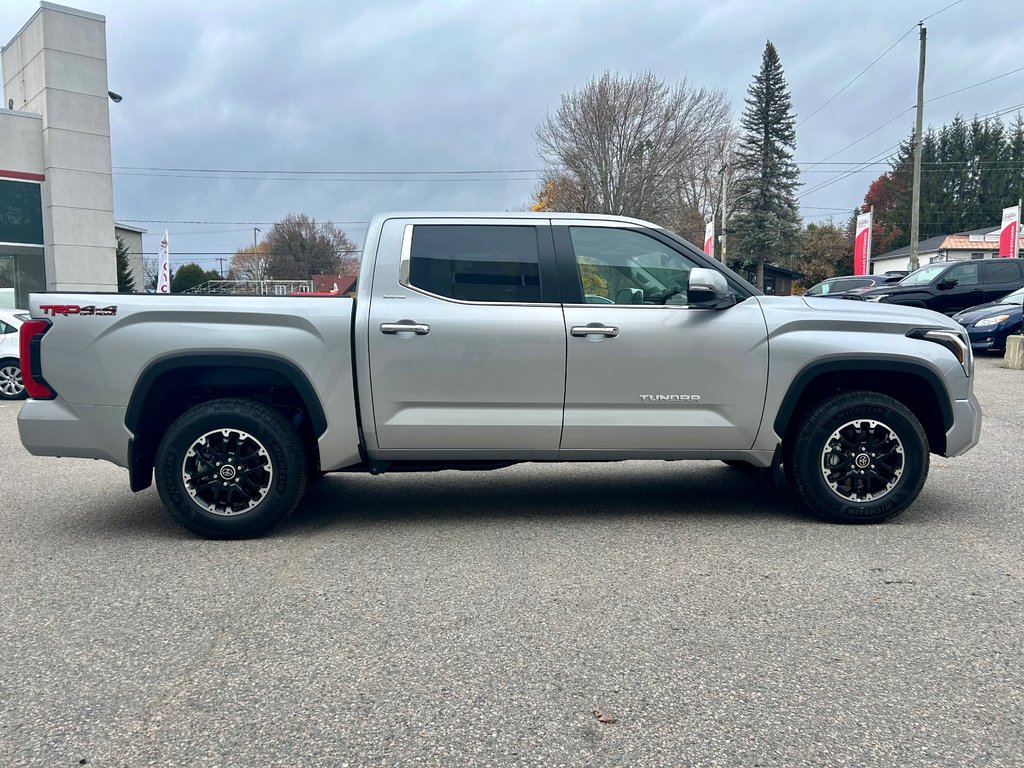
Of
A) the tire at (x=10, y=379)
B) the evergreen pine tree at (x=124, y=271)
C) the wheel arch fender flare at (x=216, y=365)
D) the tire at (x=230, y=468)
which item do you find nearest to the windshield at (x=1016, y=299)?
the wheel arch fender flare at (x=216, y=365)

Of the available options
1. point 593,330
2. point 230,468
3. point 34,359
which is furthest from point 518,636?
point 34,359

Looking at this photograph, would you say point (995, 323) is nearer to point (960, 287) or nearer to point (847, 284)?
point (960, 287)

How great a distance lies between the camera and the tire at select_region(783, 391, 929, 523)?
5.20 m

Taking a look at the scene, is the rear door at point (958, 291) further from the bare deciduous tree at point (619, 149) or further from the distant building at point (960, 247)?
the distant building at point (960, 247)

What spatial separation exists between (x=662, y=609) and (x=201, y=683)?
6.60 feet

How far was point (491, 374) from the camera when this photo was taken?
16.6 ft

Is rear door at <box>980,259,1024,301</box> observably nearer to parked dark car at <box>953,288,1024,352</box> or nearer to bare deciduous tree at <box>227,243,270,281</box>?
parked dark car at <box>953,288,1024,352</box>

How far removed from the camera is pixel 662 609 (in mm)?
3951

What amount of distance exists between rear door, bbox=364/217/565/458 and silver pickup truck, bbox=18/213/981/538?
12 mm

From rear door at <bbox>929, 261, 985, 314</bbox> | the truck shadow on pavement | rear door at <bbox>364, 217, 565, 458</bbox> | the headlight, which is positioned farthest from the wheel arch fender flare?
rear door at <bbox>929, 261, 985, 314</bbox>

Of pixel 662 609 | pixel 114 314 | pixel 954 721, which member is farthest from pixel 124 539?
pixel 954 721

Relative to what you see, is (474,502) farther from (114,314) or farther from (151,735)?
(151,735)

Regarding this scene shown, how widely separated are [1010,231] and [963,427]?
2971 centimetres

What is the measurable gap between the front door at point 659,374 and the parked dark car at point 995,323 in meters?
13.2
